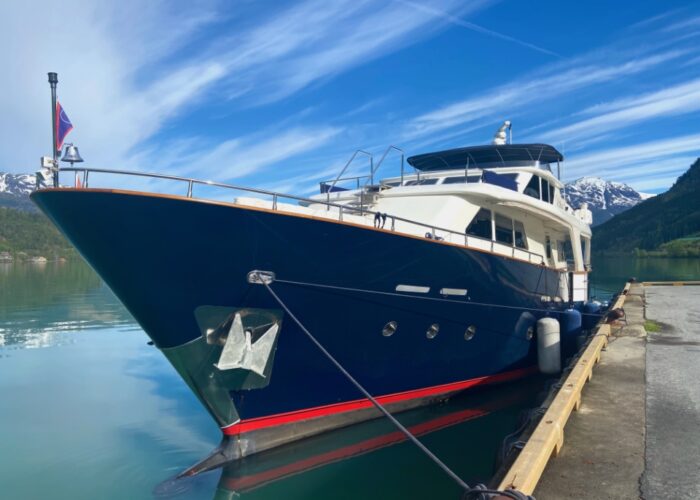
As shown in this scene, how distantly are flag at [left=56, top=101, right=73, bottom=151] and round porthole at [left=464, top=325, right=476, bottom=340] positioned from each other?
653 cm

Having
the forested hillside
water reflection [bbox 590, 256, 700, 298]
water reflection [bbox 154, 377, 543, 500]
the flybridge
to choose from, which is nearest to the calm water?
water reflection [bbox 154, 377, 543, 500]

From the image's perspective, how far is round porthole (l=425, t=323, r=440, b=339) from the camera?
26.6 feet

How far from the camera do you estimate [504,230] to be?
1048cm

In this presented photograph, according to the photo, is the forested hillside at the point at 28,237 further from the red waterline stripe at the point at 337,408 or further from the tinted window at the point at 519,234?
the red waterline stripe at the point at 337,408

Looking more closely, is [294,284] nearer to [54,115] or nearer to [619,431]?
[54,115]

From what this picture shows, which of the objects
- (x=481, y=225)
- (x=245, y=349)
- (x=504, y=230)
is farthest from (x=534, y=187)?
(x=245, y=349)

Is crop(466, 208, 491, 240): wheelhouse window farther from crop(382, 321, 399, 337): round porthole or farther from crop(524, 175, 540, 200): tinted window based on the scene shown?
crop(382, 321, 399, 337): round porthole

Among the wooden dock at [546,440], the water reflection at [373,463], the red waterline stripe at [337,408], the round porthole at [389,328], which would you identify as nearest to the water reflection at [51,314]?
the red waterline stripe at [337,408]

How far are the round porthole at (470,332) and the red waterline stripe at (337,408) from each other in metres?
0.87

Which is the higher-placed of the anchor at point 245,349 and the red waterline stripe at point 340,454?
the anchor at point 245,349

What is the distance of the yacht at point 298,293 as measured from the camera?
237 inches

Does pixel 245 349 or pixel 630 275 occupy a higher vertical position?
pixel 630 275

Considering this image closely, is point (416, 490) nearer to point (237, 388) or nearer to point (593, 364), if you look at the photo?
point (237, 388)

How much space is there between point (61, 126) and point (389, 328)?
4968mm
